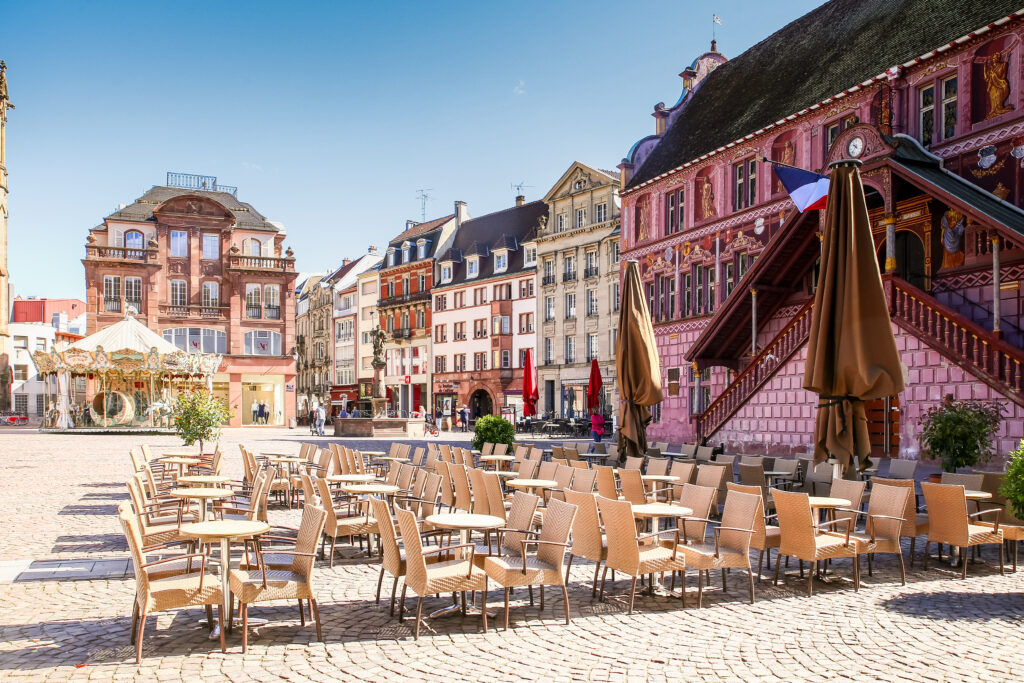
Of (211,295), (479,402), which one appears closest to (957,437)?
(479,402)

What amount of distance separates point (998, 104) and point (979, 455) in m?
10.0

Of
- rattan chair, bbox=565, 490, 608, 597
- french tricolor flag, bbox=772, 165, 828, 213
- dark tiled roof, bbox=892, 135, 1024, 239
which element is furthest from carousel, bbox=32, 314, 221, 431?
rattan chair, bbox=565, 490, 608, 597

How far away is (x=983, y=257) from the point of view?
18500 mm

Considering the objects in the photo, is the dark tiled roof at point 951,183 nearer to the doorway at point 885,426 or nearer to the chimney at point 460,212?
the doorway at point 885,426

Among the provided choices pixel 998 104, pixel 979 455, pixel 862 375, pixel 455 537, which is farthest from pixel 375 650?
pixel 998 104

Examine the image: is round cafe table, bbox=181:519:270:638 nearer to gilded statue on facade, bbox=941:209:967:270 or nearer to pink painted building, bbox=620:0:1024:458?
pink painted building, bbox=620:0:1024:458

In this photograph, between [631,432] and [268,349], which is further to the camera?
[268,349]

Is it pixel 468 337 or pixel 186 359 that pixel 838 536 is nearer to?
pixel 186 359

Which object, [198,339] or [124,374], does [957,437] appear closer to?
[124,374]

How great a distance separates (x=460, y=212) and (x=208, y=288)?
20.7 meters

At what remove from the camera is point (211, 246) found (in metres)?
54.1

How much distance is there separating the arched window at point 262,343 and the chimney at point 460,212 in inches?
710

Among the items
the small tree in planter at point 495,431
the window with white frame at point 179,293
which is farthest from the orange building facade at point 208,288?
the small tree in planter at point 495,431

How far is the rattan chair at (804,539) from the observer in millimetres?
8039
